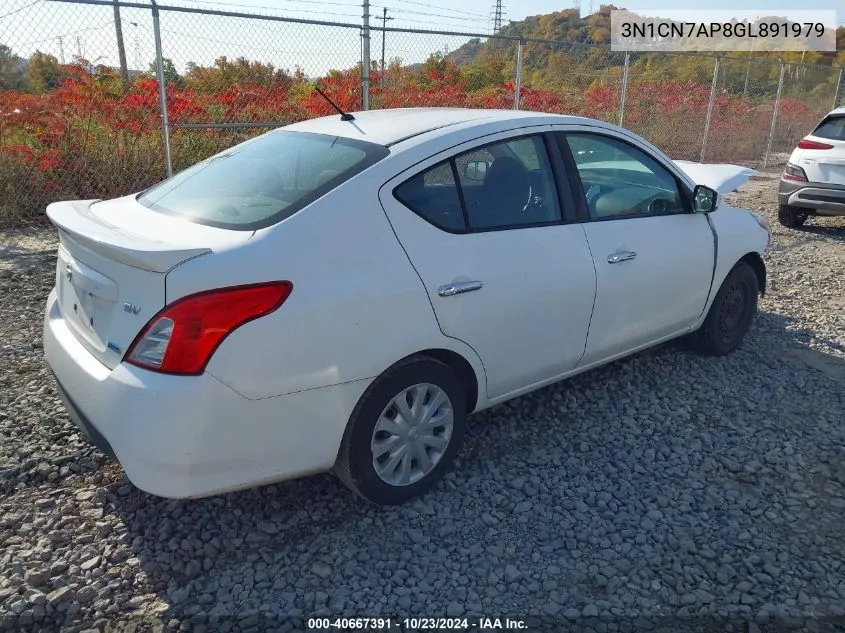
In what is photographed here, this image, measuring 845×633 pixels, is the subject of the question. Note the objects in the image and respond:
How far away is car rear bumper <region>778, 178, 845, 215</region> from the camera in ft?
27.6

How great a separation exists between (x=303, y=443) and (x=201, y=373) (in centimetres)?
50

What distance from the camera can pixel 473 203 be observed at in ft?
10.3

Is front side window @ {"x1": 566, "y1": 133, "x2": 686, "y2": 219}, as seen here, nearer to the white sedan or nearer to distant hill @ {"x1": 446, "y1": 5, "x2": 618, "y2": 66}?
the white sedan

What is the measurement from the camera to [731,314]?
4.76 meters

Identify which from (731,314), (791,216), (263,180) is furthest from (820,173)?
(263,180)

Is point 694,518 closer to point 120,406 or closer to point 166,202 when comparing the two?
point 120,406

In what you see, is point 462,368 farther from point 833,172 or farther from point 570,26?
point 570,26

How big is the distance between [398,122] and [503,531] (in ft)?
6.47

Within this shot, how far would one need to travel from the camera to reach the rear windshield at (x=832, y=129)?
28.0ft

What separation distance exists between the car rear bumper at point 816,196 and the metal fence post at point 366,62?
18.1 ft

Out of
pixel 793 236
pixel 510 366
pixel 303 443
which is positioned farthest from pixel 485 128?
pixel 793 236

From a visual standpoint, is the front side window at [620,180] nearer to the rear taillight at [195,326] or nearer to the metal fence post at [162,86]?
the rear taillight at [195,326]

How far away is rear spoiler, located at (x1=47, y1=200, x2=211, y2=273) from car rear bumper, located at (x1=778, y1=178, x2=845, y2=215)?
8.43 meters

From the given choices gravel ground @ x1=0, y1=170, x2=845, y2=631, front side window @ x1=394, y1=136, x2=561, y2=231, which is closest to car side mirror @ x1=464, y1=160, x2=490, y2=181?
front side window @ x1=394, y1=136, x2=561, y2=231
